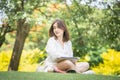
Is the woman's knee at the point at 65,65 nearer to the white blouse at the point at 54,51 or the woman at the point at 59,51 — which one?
the woman at the point at 59,51

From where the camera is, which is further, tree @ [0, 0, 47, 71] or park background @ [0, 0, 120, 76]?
park background @ [0, 0, 120, 76]

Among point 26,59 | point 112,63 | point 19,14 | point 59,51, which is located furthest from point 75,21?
point 26,59

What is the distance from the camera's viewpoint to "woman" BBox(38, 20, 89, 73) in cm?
622

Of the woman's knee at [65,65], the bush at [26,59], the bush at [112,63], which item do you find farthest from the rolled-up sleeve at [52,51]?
the bush at [26,59]

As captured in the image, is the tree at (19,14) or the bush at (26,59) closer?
the tree at (19,14)

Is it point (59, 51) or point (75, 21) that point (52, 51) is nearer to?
point (59, 51)

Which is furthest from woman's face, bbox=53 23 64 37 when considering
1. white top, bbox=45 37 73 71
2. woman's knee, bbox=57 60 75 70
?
woman's knee, bbox=57 60 75 70

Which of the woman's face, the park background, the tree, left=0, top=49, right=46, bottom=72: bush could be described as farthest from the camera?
left=0, top=49, right=46, bottom=72: bush

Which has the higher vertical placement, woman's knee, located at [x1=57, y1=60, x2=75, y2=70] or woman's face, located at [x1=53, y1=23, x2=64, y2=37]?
woman's face, located at [x1=53, y1=23, x2=64, y2=37]

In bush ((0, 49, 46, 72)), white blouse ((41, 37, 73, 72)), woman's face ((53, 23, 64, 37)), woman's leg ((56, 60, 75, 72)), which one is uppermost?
woman's face ((53, 23, 64, 37))

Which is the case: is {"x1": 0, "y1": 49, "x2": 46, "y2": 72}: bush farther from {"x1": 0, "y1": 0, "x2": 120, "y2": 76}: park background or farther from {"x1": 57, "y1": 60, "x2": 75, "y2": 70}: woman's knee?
{"x1": 57, "y1": 60, "x2": 75, "y2": 70}: woman's knee

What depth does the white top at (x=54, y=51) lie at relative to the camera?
6.25 metres

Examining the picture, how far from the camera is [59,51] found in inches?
249

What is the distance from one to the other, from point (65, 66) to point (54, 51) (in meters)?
0.30
